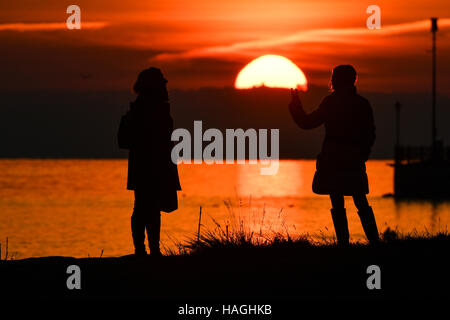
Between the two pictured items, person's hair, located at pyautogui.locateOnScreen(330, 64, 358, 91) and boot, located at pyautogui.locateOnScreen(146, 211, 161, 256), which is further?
person's hair, located at pyautogui.locateOnScreen(330, 64, 358, 91)

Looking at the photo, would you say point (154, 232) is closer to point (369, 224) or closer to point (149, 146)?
point (149, 146)

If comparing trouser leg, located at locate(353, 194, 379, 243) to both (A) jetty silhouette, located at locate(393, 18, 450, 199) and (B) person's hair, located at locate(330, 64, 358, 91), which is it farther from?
(A) jetty silhouette, located at locate(393, 18, 450, 199)

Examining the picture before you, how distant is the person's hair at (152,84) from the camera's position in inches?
340

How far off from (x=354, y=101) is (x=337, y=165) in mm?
740

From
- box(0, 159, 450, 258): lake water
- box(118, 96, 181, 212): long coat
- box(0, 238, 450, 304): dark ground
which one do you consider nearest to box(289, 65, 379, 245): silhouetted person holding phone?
box(0, 238, 450, 304): dark ground

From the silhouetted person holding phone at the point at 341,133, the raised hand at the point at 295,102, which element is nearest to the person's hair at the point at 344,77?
the silhouetted person holding phone at the point at 341,133

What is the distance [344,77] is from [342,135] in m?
0.65

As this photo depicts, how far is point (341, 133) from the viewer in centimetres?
923

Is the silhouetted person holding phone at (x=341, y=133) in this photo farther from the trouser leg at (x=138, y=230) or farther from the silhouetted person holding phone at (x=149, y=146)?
the trouser leg at (x=138, y=230)

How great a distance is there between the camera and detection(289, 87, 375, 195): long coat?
920cm

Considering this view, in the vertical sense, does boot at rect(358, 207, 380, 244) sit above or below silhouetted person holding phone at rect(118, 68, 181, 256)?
below

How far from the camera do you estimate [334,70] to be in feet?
30.3
